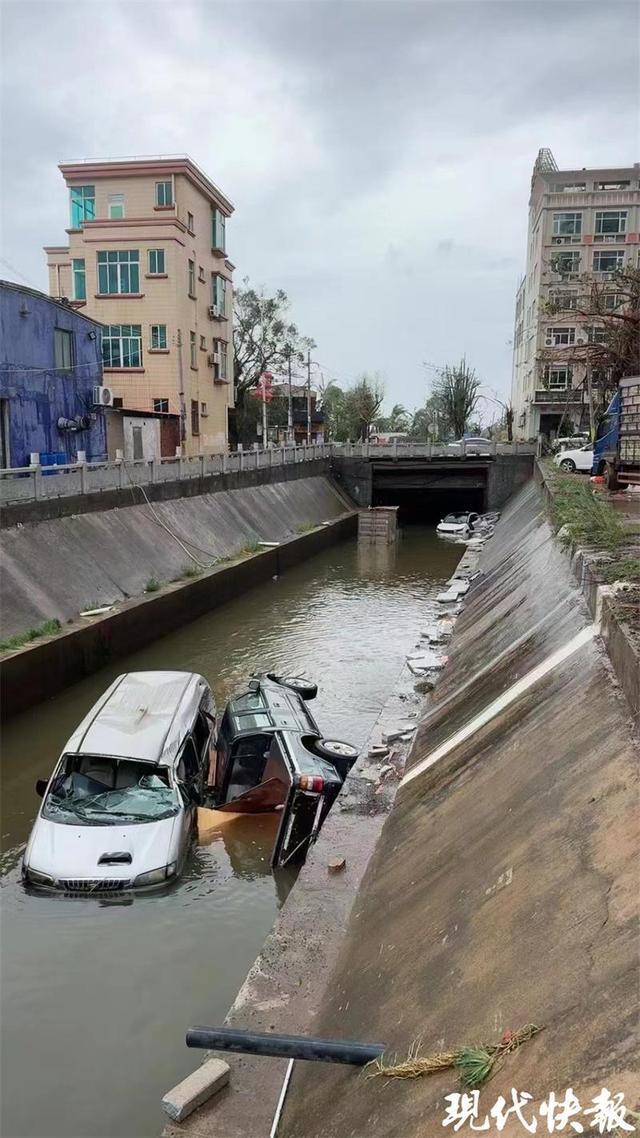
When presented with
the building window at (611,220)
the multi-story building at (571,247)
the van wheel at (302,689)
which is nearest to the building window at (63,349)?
the van wheel at (302,689)

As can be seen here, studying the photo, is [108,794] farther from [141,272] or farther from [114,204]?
[114,204]

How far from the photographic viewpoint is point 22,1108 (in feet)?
18.3

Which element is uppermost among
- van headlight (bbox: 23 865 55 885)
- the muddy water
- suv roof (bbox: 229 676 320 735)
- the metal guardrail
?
the metal guardrail

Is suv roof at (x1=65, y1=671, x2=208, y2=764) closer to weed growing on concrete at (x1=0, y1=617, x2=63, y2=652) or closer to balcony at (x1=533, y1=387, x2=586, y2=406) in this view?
weed growing on concrete at (x1=0, y1=617, x2=63, y2=652)

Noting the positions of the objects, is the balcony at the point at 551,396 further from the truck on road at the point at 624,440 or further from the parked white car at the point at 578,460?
the truck on road at the point at 624,440

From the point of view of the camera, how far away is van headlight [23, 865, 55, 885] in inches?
310

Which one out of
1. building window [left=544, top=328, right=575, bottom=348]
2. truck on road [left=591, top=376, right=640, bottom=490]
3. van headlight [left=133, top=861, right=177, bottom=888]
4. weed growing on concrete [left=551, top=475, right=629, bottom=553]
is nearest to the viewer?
van headlight [left=133, top=861, right=177, bottom=888]

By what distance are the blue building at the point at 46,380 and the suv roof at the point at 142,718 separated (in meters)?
16.2

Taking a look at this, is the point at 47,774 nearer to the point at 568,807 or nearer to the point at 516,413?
the point at 568,807

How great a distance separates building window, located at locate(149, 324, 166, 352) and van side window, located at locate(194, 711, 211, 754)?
32490 millimetres

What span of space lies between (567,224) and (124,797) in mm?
53273

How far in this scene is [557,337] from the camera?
177 ft

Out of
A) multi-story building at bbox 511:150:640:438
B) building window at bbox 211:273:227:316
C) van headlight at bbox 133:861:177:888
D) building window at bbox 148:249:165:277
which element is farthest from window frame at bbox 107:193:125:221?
van headlight at bbox 133:861:177:888

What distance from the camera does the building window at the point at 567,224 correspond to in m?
51.8
